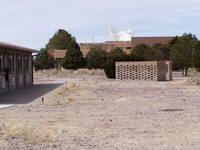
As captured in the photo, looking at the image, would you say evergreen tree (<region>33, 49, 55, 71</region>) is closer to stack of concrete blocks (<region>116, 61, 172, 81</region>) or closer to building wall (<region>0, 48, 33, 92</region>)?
stack of concrete blocks (<region>116, 61, 172, 81</region>)

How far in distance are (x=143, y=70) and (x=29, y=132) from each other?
3919cm

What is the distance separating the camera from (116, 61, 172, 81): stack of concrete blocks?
4991 centimetres

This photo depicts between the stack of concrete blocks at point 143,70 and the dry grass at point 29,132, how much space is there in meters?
37.2

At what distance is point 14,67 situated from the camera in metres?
34.1

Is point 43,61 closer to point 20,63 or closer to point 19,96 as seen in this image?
point 20,63

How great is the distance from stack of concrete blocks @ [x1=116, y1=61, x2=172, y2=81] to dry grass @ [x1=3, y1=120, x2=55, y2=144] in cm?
3725

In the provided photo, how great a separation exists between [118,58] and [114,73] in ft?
10.1

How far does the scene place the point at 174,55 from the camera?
210 feet

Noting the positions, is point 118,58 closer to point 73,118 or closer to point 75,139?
point 73,118

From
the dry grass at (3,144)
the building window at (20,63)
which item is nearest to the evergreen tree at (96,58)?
the building window at (20,63)

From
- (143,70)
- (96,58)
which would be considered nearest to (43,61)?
(96,58)

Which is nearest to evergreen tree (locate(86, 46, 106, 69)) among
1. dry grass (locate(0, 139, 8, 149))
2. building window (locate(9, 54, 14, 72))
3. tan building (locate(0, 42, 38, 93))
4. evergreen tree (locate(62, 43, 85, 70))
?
evergreen tree (locate(62, 43, 85, 70))

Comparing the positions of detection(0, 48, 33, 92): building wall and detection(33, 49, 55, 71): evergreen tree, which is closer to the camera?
detection(0, 48, 33, 92): building wall

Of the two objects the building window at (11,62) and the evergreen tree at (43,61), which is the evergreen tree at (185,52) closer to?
the evergreen tree at (43,61)
